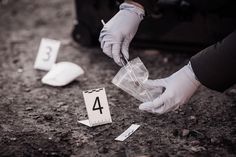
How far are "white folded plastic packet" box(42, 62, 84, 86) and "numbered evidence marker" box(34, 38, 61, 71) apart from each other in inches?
5.3

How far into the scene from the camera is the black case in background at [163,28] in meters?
2.05

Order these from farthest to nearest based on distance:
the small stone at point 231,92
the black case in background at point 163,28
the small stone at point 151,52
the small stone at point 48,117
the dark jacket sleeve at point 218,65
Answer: the small stone at point 151,52 → the black case in background at point 163,28 → the small stone at point 231,92 → the small stone at point 48,117 → the dark jacket sleeve at point 218,65

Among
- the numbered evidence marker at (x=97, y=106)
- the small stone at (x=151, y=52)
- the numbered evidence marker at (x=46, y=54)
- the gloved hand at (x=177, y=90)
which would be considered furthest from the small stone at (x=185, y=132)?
the numbered evidence marker at (x=46, y=54)

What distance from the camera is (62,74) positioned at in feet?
6.58

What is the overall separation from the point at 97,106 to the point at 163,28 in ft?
2.48

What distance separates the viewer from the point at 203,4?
71.4 inches

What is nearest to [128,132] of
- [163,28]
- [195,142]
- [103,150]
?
[103,150]

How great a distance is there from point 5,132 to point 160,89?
24.9 inches

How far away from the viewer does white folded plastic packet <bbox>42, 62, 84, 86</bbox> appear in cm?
198

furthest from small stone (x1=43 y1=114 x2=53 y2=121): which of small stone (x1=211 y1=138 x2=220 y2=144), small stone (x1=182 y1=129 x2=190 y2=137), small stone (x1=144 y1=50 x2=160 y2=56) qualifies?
small stone (x1=144 y1=50 x2=160 y2=56)

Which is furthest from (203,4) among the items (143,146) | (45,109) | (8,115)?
(8,115)

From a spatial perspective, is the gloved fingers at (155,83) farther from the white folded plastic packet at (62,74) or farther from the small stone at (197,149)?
the white folded plastic packet at (62,74)

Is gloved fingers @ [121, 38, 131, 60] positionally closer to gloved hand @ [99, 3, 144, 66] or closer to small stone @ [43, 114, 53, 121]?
gloved hand @ [99, 3, 144, 66]

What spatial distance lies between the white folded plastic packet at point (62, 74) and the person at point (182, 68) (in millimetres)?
382
